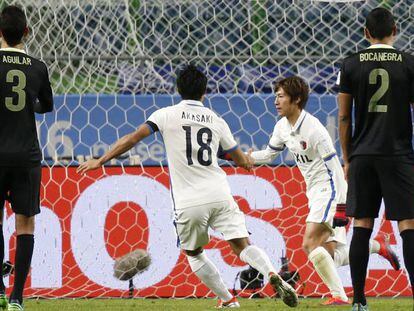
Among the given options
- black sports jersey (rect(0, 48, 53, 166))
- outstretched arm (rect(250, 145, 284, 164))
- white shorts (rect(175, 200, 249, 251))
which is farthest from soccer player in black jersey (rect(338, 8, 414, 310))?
outstretched arm (rect(250, 145, 284, 164))

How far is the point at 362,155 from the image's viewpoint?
20.1ft

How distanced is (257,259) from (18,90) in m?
1.91

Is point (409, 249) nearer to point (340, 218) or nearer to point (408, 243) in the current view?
point (408, 243)

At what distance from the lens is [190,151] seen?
7023 millimetres

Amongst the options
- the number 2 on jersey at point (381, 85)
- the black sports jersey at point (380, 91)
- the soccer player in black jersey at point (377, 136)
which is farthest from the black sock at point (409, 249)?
the number 2 on jersey at point (381, 85)

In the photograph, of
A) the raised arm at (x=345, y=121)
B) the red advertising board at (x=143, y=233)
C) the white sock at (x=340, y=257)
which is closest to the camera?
the raised arm at (x=345, y=121)

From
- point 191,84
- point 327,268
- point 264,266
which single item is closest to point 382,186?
point 264,266

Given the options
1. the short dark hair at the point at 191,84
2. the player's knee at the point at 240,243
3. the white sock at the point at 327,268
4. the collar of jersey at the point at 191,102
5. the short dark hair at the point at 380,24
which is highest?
the short dark hair at the point at 380,24

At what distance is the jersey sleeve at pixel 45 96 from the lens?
6.62 m

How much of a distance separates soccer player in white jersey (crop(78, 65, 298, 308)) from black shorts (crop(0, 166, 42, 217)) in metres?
Answer: 0.87

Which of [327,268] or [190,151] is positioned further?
[327,268]

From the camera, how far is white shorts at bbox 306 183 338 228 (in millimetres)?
7906

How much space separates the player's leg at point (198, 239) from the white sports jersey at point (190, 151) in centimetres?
6

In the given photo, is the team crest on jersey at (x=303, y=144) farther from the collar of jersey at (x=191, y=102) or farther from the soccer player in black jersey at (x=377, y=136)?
the soccer player in black jersey at (x=377, y=136)
